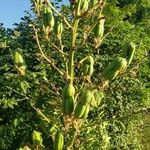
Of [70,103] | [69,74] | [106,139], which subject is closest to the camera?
[70,103]

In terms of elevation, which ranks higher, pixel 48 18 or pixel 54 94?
pixel 54 94

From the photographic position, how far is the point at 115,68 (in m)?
4.26

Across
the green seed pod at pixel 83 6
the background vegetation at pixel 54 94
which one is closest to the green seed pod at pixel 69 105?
the green seed pod at pixel 83 6

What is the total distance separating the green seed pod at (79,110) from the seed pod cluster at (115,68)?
0.36 meters

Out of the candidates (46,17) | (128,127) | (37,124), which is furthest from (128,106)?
(46,17)

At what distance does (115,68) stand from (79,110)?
1.54 ft

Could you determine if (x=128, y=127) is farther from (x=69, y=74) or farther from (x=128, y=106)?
(x=69, y=74)

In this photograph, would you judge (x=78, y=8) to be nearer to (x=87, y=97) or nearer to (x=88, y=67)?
(x=88, y=67)

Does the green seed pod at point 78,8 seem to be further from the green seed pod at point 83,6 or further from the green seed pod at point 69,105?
the green seed pod at point 69,105

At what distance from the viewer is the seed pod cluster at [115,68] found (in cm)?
423

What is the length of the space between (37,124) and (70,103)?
646cm

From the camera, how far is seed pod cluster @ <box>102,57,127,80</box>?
4.23 meters

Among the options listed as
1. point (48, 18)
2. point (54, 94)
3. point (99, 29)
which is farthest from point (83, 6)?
point (54, 94)

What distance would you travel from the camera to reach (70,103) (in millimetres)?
4129
